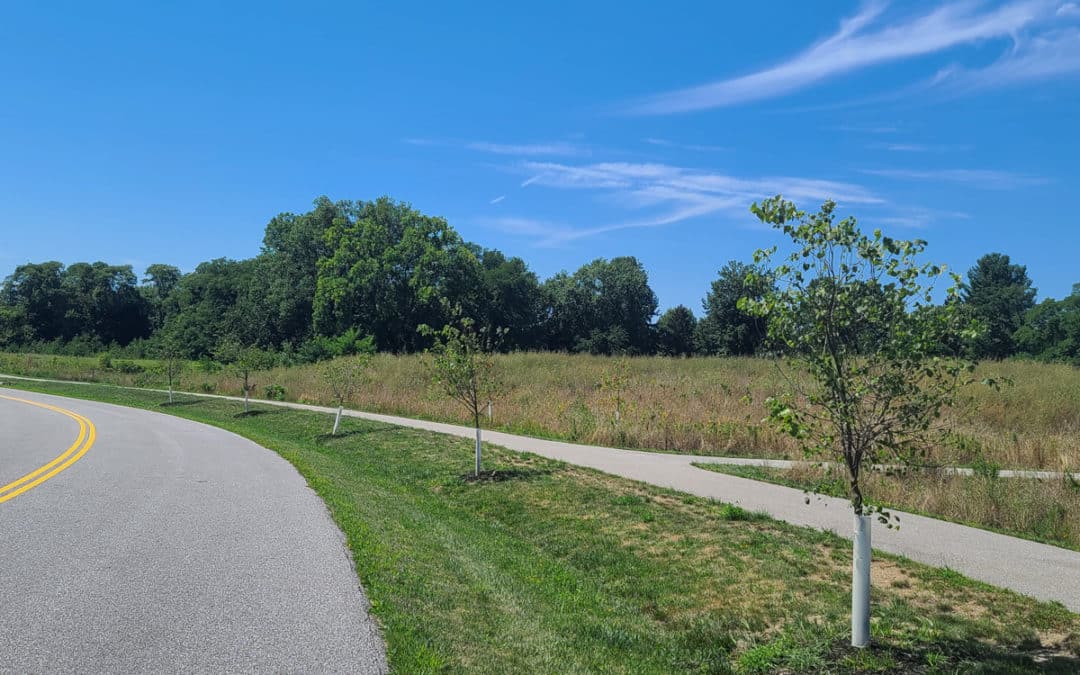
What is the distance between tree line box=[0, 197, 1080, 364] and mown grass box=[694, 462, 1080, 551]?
1271 inches

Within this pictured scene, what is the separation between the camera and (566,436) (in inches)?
805

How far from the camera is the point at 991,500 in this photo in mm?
10141

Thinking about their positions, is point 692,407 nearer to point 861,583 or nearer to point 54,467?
point 54,467

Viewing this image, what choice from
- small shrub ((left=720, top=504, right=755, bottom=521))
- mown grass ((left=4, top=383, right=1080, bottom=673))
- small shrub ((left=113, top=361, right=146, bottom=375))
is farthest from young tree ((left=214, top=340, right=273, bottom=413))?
small shrub ((left=720, top=504, right=755, bottom=521))

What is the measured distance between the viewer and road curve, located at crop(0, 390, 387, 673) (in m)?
4.61

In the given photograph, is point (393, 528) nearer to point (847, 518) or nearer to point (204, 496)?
point (204, 496)

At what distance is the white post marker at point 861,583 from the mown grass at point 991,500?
312cm

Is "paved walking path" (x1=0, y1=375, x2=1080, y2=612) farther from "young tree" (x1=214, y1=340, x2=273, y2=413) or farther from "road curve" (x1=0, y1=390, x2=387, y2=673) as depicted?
"young tree" (x1=214, y1=340, x2=273, y2=413)

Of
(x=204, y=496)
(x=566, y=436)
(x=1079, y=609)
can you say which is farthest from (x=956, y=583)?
(x=566, y=436)

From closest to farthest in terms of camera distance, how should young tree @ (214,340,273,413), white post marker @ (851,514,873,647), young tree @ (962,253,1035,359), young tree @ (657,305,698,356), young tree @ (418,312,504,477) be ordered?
white post marker @ (851,514,873,647) → young tree @ (418,312,504,477) → young tree @ (214,340,273,413) → young tree @ (962,253,1035,359) → young tree @ (657,305,698,356)

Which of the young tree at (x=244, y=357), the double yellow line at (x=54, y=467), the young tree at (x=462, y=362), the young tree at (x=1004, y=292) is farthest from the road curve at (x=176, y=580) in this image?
the young tree at (x=1004, y=292)

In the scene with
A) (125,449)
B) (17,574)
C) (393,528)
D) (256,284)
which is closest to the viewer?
(17,574)

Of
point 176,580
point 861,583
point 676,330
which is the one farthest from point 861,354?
point 676,330

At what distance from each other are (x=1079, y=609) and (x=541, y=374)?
2943cm
